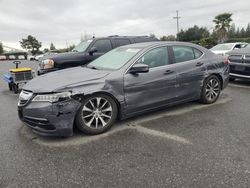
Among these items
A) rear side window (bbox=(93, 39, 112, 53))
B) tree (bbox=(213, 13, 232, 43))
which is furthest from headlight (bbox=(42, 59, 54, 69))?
tree (bbox=(213, 13, 232, 43))

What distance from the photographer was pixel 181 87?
4.96 m

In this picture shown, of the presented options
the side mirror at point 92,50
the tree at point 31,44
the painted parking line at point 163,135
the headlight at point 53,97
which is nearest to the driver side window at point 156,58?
the painted parking line at point 163,135

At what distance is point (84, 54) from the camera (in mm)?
7883

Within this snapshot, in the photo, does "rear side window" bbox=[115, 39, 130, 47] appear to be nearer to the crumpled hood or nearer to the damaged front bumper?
the crumpled hood

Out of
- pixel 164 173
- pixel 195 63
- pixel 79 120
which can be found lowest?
pixel 164 173

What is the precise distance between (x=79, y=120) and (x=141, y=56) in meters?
1.67

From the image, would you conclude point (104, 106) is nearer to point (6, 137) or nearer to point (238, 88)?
point (6, 137)

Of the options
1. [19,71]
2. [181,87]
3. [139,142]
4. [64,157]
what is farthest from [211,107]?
[19,71]

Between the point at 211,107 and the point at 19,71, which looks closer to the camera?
the point at 211,107

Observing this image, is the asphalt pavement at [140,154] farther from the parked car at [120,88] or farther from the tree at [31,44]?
the tree at [31,44]

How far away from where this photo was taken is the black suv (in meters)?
7.32

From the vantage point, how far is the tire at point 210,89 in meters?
5.46

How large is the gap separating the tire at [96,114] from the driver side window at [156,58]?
1.05 metres

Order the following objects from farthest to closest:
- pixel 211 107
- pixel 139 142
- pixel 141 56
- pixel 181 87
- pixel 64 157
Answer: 1. pixel 211 107
2. pixel 181 87
3. pixel 141 56
4. pixel 139 142
5. pixel 64 157
